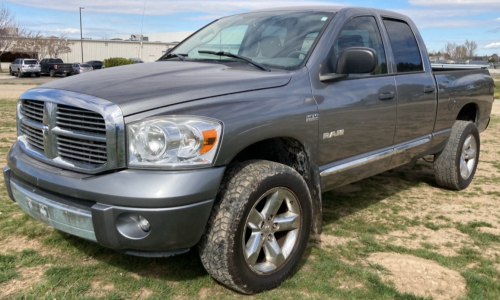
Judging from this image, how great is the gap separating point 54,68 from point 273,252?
125 ft

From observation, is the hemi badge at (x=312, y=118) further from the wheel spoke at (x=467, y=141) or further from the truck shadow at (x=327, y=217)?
the wheel spoke at (x=467, y=141)

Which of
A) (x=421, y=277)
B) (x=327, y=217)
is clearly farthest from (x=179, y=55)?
(x=421, y=277)

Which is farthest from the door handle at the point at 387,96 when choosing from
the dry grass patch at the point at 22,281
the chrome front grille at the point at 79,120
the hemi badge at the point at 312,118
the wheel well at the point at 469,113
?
the dry grass patch at the point at 22,281

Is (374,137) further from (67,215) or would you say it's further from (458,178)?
(67,215)

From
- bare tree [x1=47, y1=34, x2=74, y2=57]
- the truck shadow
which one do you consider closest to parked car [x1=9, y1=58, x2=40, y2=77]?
bare tree [x1=47, y1=34, x2=74, y2=57]

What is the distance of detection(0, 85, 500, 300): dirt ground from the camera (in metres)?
3.15

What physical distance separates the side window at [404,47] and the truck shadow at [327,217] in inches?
57.9

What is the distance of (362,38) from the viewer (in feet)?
13.3

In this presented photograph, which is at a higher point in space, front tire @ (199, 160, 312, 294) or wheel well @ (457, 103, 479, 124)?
wheel well @ (457, 103, 479, 124)

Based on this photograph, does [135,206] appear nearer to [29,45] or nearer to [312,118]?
[312,118]

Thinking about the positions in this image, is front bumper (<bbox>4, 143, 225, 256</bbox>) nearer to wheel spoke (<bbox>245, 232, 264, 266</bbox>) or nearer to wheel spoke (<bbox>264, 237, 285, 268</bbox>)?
wheel spoke (<bbox>245, 232, 264, 266</bbox>)

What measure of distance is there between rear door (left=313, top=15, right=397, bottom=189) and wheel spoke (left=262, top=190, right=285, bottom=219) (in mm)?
583

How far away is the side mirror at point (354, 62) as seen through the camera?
11.1ft

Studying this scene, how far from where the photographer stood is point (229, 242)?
2.71m
